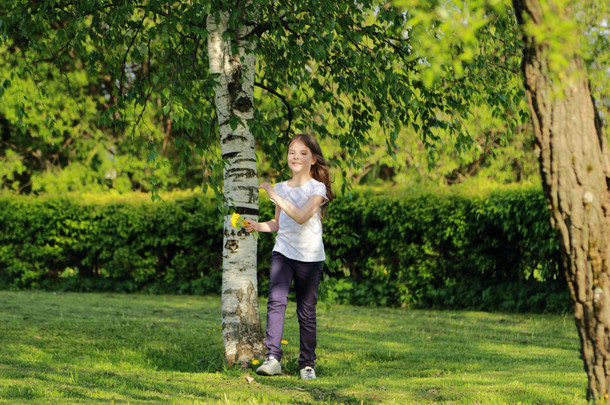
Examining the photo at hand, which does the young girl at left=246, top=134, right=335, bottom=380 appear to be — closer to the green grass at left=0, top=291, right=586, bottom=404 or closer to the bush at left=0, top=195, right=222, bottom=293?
the green grass at left=0, top=291, right=586, bottom=404

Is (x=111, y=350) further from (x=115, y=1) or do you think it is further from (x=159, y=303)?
(x=159, y=303)

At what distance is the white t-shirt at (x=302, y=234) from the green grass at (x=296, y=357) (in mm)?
1022

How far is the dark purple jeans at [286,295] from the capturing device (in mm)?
5574

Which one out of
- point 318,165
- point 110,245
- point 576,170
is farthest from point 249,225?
point 110,245

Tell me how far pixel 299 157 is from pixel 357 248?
8.10 m

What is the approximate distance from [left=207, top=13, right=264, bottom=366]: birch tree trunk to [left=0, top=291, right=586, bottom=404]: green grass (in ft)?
1.21

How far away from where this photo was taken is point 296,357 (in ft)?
22.5

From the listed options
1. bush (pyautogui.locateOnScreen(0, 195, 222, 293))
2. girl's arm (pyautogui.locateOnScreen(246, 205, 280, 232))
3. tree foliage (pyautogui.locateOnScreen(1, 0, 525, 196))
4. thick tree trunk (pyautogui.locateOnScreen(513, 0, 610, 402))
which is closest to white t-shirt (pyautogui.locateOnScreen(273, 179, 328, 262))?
girl's arm (pyautogui.locateOnScreen(246, 205, 280, 232))

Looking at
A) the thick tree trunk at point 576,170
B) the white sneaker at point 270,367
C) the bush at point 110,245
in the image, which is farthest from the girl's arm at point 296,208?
the bush at point 110,245

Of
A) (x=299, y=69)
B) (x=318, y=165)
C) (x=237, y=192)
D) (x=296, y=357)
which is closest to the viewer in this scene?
(x=318, y=165)

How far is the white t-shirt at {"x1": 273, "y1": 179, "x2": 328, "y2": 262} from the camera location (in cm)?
552

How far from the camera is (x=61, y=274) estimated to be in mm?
16328

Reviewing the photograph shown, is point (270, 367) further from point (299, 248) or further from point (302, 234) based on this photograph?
point (302, 234)

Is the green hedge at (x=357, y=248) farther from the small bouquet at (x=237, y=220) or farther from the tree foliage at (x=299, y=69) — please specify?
the small bouquet at (x=237, y=220)
